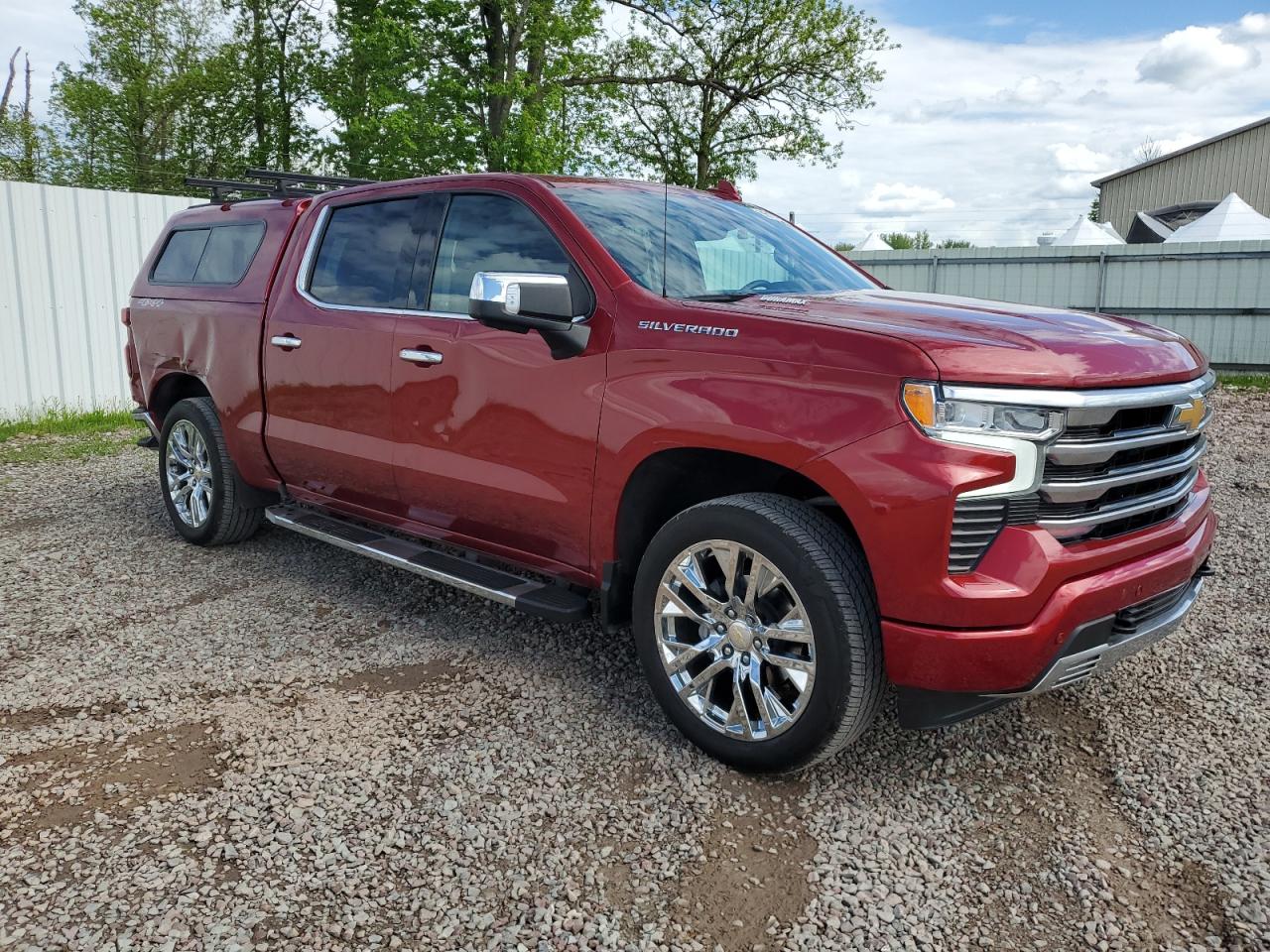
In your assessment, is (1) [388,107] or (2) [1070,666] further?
(1) [388,107]

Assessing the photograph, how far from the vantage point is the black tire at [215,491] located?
523cm

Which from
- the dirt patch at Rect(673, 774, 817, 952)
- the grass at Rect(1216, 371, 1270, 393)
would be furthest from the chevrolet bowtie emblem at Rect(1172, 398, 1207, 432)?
the grass at Rect(1216, 371, 1270, 393)

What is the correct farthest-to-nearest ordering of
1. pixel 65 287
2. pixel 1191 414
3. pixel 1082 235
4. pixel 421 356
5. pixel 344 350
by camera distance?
pixel 1082 235, pixel 65 287, pixel 344 350, pixel 421 356, pixel 1191 414

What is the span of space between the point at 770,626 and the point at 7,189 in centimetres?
1039

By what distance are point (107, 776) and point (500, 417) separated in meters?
1.77

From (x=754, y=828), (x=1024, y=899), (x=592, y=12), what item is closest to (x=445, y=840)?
(x=754, y=828)

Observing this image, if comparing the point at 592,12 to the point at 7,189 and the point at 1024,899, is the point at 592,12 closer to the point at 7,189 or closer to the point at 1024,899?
the point at 7,189

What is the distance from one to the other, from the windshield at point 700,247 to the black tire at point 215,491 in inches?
105

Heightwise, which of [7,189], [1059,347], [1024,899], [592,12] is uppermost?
[592,12]

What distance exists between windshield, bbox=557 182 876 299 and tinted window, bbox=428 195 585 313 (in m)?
0.18

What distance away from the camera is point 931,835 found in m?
2.75

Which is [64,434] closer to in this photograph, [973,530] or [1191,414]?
[973,530]

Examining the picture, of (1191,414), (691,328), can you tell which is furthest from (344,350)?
(1191,414)

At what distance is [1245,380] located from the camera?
14.0 metres
